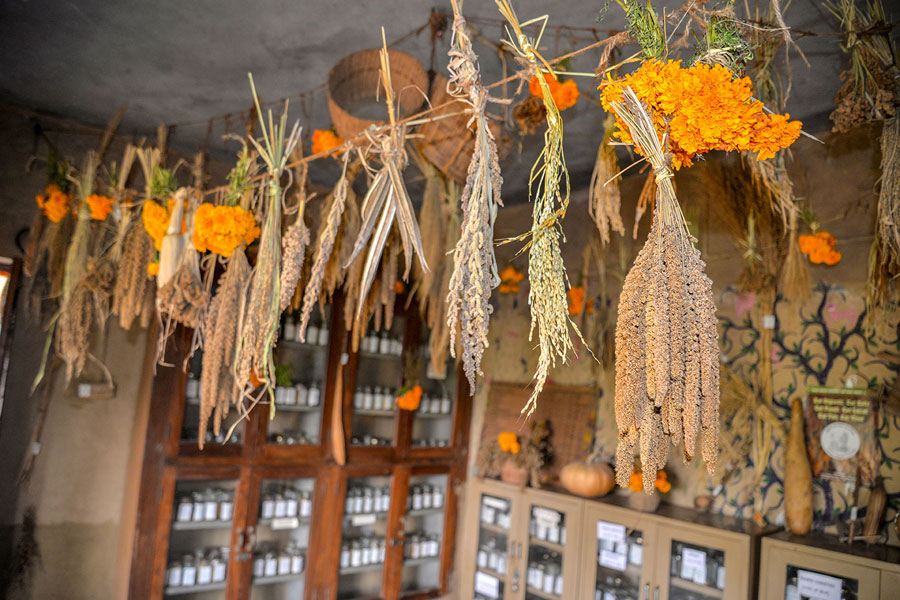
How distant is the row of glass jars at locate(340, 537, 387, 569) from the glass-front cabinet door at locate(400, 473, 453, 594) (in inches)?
8.6

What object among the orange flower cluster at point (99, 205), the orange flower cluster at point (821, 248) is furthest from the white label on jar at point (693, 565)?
the orange flower cluster at point (99, 205)

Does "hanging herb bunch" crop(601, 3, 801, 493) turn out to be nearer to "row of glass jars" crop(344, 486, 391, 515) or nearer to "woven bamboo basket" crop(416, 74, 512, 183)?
"woven bamboo basket" crop(416, 74, 512, 183)

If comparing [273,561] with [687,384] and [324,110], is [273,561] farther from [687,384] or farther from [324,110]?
[687,384]

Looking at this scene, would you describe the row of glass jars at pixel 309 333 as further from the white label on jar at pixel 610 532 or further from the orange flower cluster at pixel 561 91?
the orange flower cluster at pixel 561 91

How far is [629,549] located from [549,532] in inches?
21.9

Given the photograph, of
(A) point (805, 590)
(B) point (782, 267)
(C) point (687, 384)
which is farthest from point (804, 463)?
(C) point (687, 384)

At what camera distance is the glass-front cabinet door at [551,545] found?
11.5ft

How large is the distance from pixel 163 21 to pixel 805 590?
11.9 feet

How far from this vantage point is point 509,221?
4836 mm

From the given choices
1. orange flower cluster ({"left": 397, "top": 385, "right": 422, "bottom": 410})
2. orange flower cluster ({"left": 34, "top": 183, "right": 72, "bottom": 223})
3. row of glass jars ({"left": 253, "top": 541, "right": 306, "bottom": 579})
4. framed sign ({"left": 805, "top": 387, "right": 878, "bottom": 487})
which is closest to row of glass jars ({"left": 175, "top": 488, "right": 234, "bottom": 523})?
row of glass jars ({"left": 253, "top": 541, "right": 306, "bottom": 579})

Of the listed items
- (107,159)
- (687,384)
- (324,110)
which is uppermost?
(324,110)

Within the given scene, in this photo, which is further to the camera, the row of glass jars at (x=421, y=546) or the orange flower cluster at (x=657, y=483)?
the row of glass jars at (x=421, y=546)

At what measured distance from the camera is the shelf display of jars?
436cm

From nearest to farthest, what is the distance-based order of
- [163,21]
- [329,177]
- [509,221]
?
[163,21] → [329,177] → [509,221]
